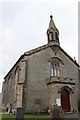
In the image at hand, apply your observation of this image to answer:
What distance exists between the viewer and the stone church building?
1154 inches

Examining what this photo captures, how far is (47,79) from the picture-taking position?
31328 mm

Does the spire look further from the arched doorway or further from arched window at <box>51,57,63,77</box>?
the arched doorway

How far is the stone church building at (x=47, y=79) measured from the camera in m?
29.3

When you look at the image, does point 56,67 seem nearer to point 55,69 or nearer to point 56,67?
point 56,67

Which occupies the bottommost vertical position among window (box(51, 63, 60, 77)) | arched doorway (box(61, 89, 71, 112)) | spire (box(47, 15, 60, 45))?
arched doorway (box(61, 89, 71, 112))

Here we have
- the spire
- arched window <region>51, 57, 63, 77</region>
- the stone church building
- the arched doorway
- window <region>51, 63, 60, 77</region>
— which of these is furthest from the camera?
the spire

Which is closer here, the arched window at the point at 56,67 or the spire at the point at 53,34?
the arched window at the point at 56,67

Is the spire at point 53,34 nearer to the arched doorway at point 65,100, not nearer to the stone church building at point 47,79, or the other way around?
the stone church building at point 47,79

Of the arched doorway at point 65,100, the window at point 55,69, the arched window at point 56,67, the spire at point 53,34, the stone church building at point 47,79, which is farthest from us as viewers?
the spire at point 53,34

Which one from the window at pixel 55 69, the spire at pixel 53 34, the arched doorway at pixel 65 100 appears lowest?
the arched doorway at pixel 65 100

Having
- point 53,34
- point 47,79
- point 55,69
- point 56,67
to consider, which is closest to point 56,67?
point 56,67

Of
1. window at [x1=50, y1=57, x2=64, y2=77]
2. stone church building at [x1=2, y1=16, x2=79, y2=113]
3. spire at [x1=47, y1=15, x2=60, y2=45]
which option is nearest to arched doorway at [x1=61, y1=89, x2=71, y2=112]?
stone church building at [x1=2, y1=16, x2=79, y2=113]

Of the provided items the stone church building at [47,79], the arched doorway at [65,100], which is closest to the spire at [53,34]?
the stone church building at [47,79]

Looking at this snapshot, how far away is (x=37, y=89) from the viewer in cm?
3030
